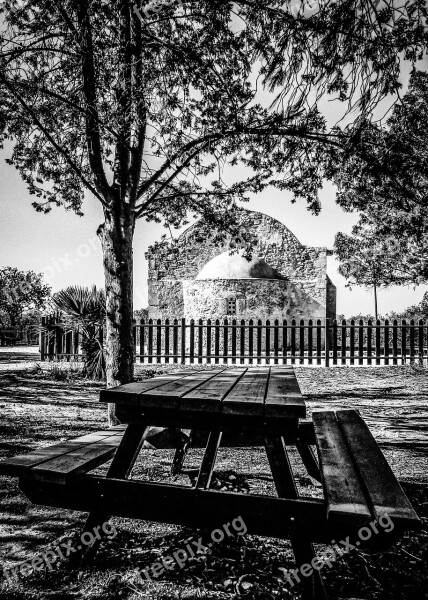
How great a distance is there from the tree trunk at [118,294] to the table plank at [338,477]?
2.84 metres

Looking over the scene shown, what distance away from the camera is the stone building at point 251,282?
2445 centimetres

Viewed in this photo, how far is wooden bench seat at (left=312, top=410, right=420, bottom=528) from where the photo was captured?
1.64 meters

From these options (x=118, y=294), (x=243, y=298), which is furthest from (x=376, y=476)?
(x=243, y=298)

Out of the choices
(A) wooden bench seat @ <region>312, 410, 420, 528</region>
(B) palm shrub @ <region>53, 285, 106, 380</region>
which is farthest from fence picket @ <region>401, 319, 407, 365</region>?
(A) wooden bench seat @ <region>312, 410, 420, 528</region>

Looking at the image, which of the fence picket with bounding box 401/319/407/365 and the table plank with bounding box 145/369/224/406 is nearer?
Result: the table plank with bounding box 145/369/224/406

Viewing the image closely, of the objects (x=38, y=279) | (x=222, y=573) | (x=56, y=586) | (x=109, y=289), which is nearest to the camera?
(x=56, y=586)

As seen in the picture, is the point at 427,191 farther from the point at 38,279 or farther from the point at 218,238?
the point at 38,279

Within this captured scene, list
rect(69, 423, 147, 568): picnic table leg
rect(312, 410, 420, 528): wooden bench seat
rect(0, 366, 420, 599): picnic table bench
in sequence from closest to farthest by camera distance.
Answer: rect(312, 410, 420, 528): wooden bench seat → rect(0, 366, 420, 599): picnic table bench → rect(69, 423, 147, 568): picnic table leg

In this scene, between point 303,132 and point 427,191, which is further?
point 427,191

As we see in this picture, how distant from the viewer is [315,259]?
3048 centimetres

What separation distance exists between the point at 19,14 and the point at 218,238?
166 inches

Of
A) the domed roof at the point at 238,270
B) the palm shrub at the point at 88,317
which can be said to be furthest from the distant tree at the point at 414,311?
the palm shrub at the point at 88,317

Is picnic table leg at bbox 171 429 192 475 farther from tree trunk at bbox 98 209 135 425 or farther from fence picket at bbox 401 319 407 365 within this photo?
fence picket at bbox 401 319 407 365

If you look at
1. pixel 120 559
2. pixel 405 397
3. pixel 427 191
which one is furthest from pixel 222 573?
pixel 405 397
